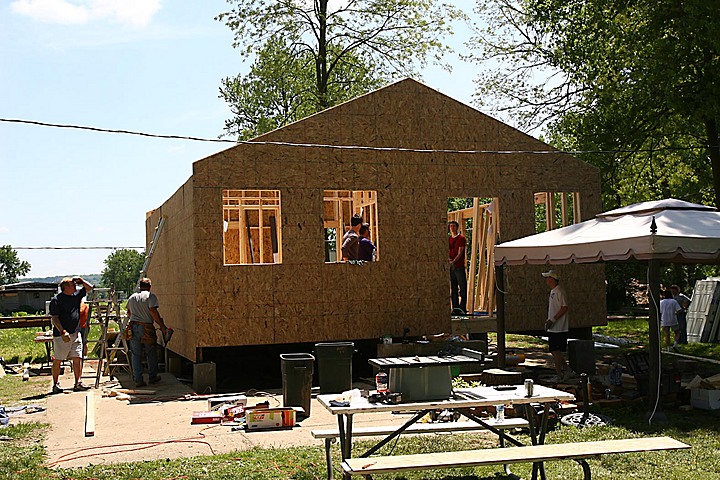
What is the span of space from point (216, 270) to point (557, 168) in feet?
22.3

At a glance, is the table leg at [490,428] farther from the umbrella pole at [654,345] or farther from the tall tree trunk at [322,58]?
the tall tree trunk at [322,58]

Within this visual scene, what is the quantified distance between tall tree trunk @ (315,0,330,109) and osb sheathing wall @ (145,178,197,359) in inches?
417

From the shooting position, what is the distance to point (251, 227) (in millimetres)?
19406

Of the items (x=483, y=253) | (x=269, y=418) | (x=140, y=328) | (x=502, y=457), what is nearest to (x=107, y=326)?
(x=140, y=328)

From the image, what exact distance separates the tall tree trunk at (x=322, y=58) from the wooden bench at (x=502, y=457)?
76.0ft

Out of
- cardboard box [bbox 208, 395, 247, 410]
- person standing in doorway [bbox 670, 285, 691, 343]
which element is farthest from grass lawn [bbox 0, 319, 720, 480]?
person standing in doorway [bbox 670, 285, 691, 343]

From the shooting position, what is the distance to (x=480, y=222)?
16984 millimetres

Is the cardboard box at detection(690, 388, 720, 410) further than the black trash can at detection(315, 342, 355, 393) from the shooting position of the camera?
No

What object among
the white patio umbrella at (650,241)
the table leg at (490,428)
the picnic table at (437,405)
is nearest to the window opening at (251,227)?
the white patio umbrella at (650,241)

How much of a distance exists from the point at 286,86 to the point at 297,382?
19.3m

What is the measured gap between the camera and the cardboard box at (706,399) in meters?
9.84

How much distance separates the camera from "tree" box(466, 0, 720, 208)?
55.7 feet

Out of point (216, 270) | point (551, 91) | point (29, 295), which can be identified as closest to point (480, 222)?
point (216, 270)

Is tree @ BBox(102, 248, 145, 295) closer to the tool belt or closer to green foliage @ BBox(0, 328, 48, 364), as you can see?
green foliage @ BBox(0, 328, 48, 364)
